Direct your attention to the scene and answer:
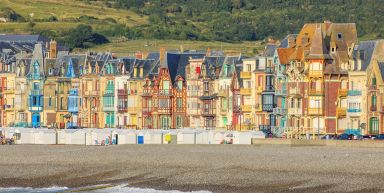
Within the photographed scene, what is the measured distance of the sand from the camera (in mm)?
67312

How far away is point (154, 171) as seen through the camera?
76438mm

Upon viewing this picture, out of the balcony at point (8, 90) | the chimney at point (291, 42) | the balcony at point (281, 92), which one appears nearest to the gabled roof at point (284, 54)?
the chimney at point (291, 42)

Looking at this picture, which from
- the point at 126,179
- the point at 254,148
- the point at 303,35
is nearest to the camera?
the point at 126,179

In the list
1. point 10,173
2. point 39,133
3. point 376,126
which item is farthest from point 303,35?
point 10,173

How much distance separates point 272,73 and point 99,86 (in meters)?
23.6

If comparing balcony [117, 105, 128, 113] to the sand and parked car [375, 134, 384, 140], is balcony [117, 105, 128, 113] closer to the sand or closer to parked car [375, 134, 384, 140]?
the sand

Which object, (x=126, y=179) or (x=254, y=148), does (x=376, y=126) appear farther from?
(x=126, y=179)

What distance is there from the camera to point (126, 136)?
111m

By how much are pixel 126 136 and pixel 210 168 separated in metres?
35.3

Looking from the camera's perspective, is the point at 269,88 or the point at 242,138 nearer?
the point at 242,138

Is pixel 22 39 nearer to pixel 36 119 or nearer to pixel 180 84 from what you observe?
pixel 36 119

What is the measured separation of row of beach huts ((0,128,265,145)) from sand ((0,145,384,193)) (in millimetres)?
9714

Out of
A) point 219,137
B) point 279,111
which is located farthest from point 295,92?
point 219,137

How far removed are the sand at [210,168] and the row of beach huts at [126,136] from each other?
9714 mm
